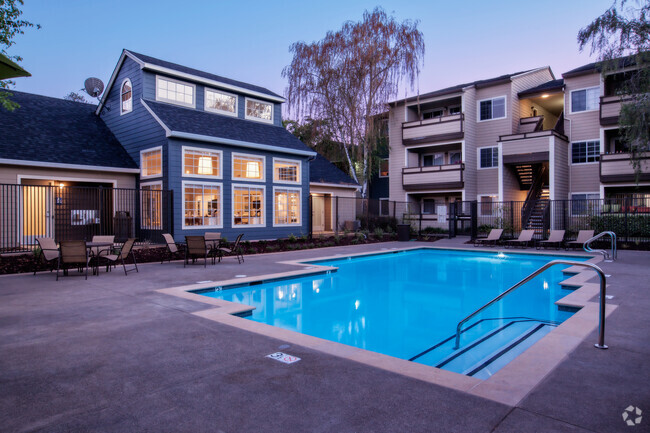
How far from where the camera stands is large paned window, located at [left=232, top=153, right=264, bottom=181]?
16719 mm

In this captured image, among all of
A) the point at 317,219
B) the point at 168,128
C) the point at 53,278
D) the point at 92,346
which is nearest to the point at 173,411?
the point at 92,346

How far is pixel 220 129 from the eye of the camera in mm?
16422

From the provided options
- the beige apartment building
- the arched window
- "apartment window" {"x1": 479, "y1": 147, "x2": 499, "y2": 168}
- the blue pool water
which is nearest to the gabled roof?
the arched window

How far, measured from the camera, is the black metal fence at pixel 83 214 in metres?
13.7

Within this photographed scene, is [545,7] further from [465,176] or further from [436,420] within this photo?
[436,420]

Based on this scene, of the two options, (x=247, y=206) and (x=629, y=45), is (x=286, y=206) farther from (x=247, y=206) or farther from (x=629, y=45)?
(x=629, y=45)

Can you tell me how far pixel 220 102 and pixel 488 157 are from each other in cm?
1592

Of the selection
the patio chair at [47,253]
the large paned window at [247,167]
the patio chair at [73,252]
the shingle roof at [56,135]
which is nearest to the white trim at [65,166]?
the shingle roof at [56,135]

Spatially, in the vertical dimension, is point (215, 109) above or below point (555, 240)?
above

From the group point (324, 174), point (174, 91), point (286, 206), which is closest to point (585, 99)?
point (324, 174)

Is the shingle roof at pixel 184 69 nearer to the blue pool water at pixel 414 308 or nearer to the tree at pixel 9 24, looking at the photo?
the tree at pixel 9 24

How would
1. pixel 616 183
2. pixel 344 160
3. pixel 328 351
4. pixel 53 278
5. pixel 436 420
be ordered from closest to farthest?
pixel 436 420, pixel 328 351, pixel 53 278, pixel 616 183, pixel 344 160

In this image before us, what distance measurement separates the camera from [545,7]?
20.7m

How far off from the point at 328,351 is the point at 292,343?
483mm
